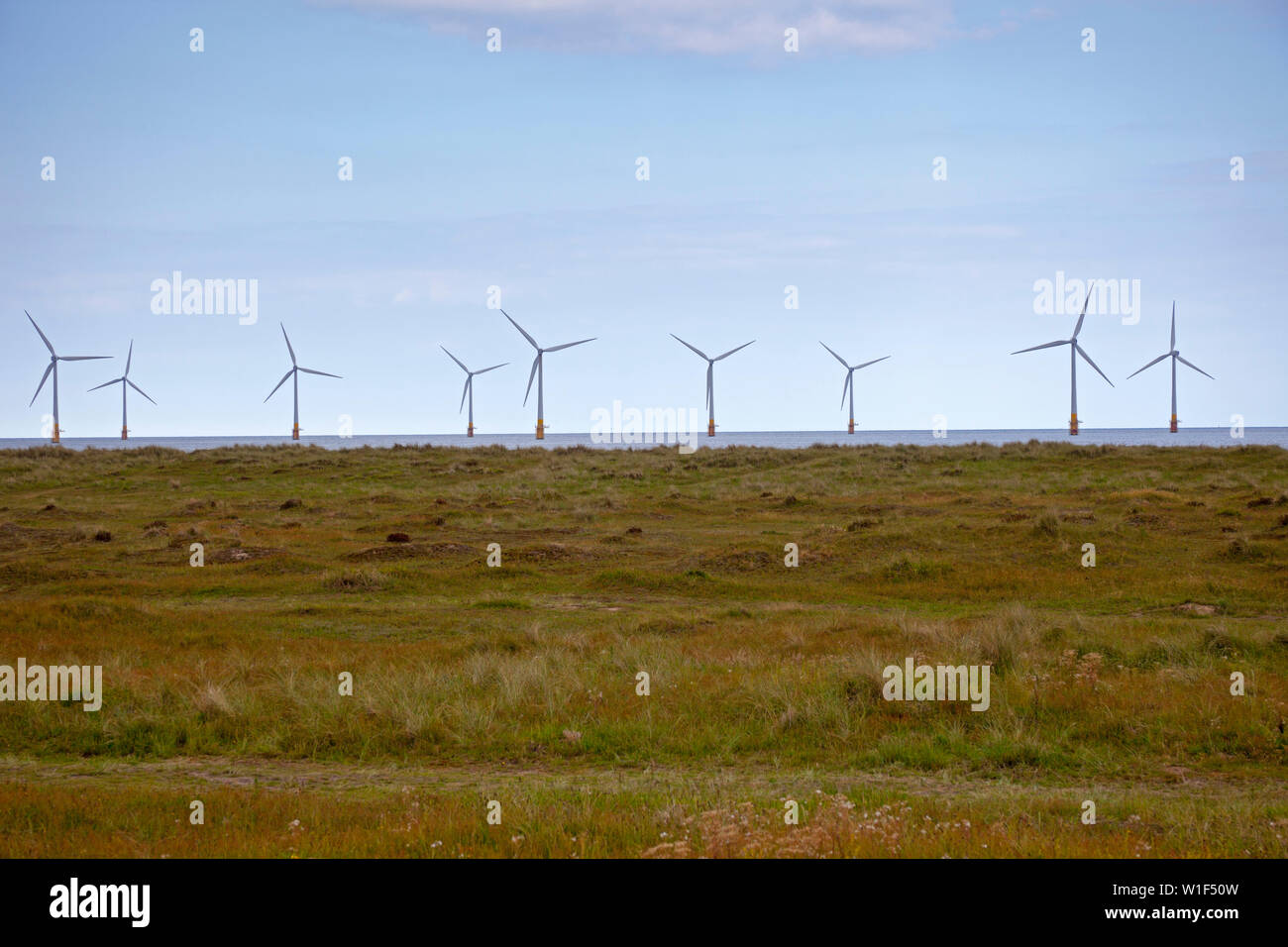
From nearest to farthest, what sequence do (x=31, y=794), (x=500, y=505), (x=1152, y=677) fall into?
(x=31, y=794) → (x=1152, y=677) → (x=500, y=505)

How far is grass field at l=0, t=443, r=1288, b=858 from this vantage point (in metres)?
8.58

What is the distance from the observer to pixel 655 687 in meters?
14.3

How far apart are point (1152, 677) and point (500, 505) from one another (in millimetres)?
34245

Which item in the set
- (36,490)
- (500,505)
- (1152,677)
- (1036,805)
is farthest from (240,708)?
(36,490)

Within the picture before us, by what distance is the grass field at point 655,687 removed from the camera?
8578 millimetres

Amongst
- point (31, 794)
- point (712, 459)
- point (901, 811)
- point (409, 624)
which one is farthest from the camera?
point (712, 459)

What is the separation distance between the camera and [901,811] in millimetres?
8664

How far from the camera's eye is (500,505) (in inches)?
1793

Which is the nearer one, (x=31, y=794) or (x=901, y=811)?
(x=901, y=811)

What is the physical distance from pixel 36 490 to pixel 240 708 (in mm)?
51403

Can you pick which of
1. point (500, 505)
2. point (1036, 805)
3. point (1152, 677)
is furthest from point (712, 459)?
point (1036, 805)
